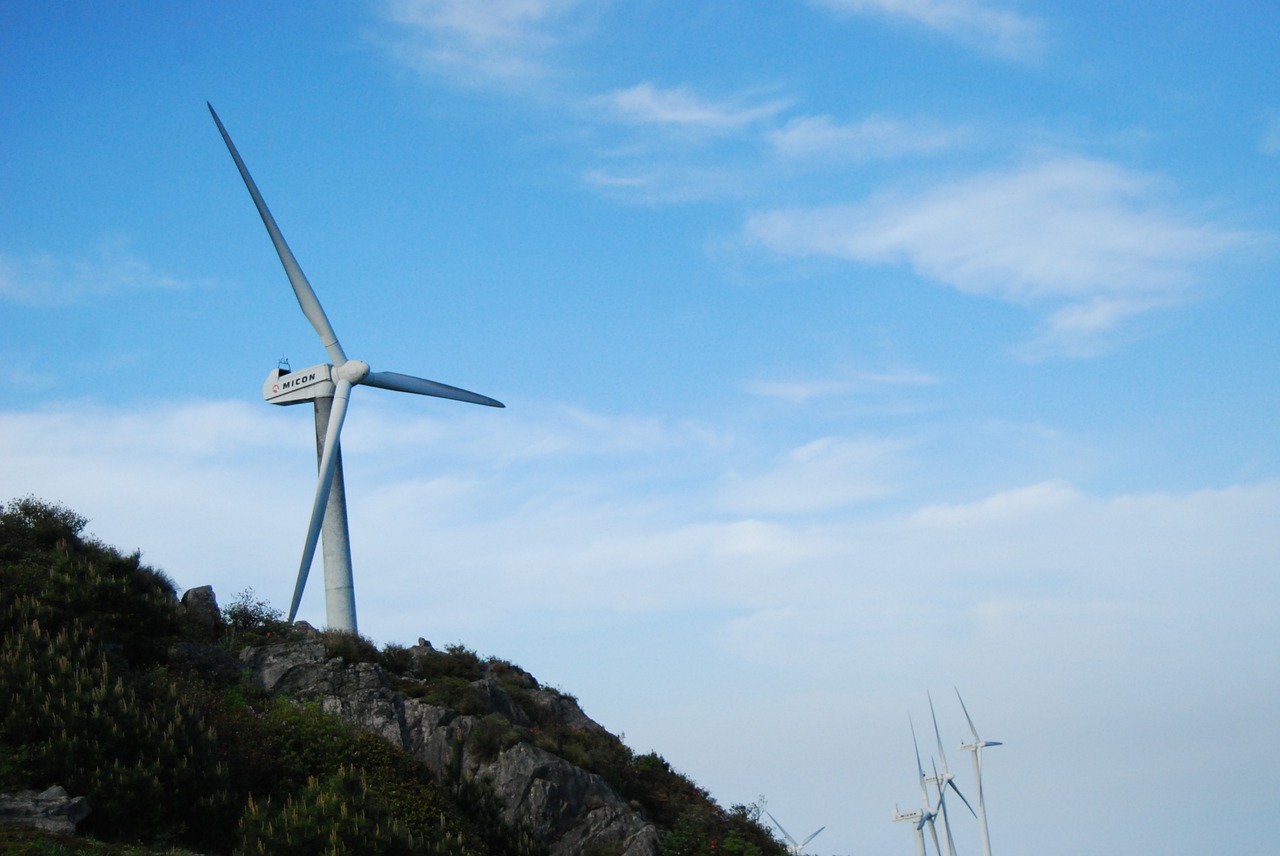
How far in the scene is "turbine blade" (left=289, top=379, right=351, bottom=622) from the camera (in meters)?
45.9

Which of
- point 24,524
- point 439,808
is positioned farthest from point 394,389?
point 439,808

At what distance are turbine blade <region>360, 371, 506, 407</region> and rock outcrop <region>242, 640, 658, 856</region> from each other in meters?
14.3

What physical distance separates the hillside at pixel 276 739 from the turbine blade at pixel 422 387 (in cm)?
1248

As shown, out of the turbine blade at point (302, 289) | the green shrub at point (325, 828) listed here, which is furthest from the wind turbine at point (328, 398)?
the green shrub at point (325, 828)

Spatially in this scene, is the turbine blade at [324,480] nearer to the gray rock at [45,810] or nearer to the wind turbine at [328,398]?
the wind turbine at [328,398]

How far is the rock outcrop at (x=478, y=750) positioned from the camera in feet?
116

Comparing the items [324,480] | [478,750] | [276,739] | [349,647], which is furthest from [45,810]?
[324,480]

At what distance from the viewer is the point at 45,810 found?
25.4 m

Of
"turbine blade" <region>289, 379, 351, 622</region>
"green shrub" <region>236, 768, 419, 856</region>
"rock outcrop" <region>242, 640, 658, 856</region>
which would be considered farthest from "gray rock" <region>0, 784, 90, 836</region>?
"turbine blade" <region>289, 379, 351, 622</region>

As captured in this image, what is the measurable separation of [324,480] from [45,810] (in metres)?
23.2

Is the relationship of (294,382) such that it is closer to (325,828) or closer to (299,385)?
(299,385)

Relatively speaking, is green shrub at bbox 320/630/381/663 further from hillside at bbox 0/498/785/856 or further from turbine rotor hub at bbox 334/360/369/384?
turbine rotor hub at bbox 334/360/369/384

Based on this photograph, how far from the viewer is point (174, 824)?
27.8 meters

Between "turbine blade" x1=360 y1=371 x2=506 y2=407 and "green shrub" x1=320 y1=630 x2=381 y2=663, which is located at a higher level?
"turbine blade" x1=360 y1=371 x2=506 y2=407
